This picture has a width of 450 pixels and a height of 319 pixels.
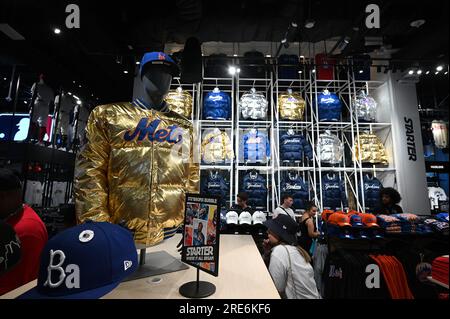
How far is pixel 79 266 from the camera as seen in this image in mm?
632

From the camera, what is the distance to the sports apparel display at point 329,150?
3873 millimetres

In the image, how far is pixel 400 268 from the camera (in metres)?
2.20

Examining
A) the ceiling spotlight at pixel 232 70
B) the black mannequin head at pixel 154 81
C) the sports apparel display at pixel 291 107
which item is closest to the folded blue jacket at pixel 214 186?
the sports apparel display at pixel 291 107

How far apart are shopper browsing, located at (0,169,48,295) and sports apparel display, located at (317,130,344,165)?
3875mm

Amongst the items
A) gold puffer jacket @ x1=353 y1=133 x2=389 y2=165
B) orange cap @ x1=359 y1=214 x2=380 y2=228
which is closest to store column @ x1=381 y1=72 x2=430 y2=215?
gold puffer jacket @ x1=353 y1=133 x2=389 y2=165

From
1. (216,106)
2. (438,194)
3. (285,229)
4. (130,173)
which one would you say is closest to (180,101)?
(216,106)

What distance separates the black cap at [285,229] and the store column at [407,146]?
3.38 meters

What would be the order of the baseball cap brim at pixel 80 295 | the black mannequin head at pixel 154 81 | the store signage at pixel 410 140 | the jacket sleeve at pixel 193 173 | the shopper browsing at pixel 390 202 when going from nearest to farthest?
Answer: 1. the baseball cap brim at pixel 80 295
2. the black mannequin head at pixel 154 81
3. the jacket sleeve at pixel 193 173
4. the shopper browsing at pixel 390 202
5. the store signage at pixel 410 140

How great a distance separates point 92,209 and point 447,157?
1218mm

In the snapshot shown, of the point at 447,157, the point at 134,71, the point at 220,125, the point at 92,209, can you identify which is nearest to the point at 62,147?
the point at 134,71

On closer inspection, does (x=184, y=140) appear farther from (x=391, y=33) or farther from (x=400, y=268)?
(x=391, y=33)

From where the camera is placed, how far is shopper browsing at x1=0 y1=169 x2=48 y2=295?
1007 millimetres

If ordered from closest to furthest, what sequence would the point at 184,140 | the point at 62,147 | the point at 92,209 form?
the point at 92,209 < the point at 184,140 < the point at 62,147

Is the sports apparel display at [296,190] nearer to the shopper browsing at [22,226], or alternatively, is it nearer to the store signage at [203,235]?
the store signage at [203,235]
